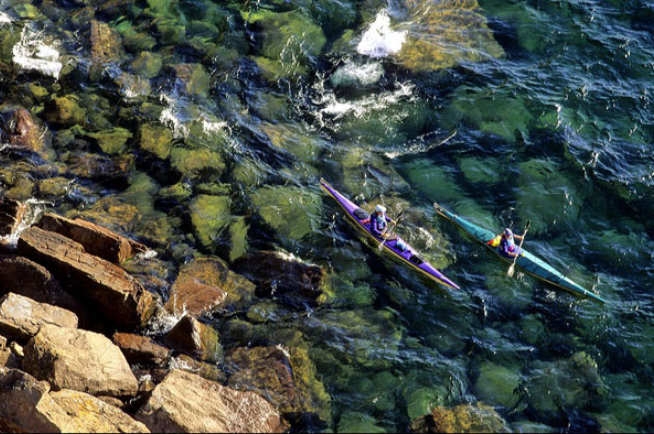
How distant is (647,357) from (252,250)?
9551 mm

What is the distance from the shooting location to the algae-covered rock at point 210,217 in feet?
52.4

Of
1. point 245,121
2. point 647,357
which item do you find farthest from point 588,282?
point 245,121

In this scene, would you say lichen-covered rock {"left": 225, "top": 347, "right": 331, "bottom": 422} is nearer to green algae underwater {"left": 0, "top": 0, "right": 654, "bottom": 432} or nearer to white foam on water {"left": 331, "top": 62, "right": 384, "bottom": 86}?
green algae underwater {"left": 0, "top": 0, "right": 654, "bottom": 432}

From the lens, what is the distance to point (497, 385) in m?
13.5

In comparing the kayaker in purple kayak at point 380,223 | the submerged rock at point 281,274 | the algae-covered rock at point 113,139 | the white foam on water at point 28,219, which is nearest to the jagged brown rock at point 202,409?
the submerged rock at point 281,274

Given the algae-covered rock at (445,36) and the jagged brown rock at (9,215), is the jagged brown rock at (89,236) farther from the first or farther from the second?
the algae-covered rock at (445,36)

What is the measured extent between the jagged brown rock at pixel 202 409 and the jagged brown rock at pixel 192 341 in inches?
45.5

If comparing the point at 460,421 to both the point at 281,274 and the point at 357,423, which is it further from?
the point at 281,274

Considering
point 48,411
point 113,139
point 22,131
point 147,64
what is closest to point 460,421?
point 48,411

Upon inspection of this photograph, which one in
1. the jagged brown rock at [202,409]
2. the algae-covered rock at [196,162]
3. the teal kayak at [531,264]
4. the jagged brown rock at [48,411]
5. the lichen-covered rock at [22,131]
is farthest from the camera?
the lichen-covered rock at [22,131]

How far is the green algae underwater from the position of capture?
45.5ft

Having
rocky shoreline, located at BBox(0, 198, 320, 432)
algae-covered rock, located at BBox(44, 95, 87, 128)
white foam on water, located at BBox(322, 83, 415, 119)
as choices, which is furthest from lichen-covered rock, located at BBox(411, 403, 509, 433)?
algae-covered rock, located at BBox(44, 95, 87, 128)

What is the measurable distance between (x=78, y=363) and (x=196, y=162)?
733 centimetres

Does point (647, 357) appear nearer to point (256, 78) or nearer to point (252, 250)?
point (252, 250)
